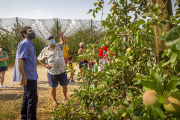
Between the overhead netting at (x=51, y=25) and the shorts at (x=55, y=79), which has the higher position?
the overhead netting at (x=51, y=25)

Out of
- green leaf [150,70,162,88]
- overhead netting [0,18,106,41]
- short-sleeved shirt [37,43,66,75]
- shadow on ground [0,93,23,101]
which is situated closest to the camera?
green leaf [150,70,162,88]

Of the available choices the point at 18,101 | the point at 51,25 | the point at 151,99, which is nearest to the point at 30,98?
the point at 18,101

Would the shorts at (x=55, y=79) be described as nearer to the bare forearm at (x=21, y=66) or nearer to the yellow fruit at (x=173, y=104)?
the bare forearm at (x=21, y=66)

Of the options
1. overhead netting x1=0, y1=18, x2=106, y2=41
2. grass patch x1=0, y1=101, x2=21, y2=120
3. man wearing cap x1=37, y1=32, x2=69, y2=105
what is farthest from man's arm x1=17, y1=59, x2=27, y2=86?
overhead netting x1=0, y1=18, x2=106, y2=41

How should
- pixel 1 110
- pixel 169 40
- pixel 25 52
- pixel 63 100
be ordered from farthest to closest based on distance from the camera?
1. pixel 63 100
2. pixel 1 110
3. pixel 25 52
4. pixel 169 40

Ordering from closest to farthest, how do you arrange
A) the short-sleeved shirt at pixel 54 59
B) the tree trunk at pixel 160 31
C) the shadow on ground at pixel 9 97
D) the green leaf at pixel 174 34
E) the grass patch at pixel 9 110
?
1. the green leaf at pixel 174 34
2. the tree trunk at pixel 160 31
3. the grass patch at pixel 9 110
4. the short-sleeved shirt at pixel 54 59
5. the shadow on ground at pixel 9 97

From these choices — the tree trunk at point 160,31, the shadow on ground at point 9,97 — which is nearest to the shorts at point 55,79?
the shadow on ground at point 9,97

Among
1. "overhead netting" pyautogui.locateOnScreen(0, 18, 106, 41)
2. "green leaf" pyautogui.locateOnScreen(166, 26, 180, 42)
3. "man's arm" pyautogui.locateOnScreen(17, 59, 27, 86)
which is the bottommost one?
"man's arm" pyautogui.locateOnScreen(17, 59, 27, 86)

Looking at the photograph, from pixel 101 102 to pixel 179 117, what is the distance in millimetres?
880

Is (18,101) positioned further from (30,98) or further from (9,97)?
(30,98)

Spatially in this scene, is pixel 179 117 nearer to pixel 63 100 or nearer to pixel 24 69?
pixel 24 69

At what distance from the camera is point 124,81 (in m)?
1.50

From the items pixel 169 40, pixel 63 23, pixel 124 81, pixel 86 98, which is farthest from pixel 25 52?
pixel 63 23

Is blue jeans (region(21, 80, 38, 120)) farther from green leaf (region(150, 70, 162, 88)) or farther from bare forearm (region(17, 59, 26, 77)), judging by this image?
green leaf (region(150, 70, 162, 88))
